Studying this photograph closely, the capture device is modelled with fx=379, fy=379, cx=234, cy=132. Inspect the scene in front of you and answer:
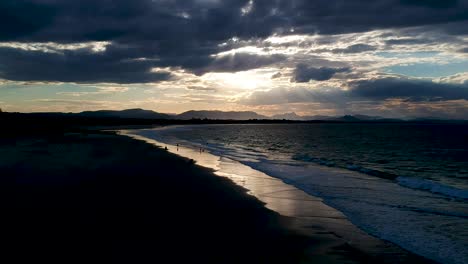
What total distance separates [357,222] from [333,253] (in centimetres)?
397

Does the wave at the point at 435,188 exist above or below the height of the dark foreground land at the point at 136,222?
below

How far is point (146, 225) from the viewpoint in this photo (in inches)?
456

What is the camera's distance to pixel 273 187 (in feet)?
67.7

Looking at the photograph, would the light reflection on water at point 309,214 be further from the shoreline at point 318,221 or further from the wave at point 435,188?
the wave at point 435,188

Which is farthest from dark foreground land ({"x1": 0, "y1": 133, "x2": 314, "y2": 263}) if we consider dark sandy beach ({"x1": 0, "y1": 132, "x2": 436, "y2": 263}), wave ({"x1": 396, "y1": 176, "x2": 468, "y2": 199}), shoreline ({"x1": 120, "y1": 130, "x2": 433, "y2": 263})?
wave ({"x1": 396, "y1": 176, "x2": 468, "y2": 199})

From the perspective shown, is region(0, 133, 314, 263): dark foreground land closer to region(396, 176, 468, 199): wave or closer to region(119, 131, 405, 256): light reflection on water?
region(119, 131, 405, 256): light reflection on water

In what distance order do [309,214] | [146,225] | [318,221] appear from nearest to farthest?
[146,225], [318,221], [309,214]

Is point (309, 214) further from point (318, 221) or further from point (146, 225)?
point (146, 225)

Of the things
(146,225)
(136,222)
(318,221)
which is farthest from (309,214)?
(136,222)

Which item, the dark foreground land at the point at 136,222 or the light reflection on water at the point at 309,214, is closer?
the dark foreground land at the point at 136,222

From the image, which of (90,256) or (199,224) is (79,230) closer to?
(90,256)

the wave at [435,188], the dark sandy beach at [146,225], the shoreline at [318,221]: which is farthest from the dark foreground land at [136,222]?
the wave at [435,188]

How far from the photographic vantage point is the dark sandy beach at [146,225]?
9.17m

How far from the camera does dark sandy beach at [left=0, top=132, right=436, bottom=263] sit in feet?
30.1
